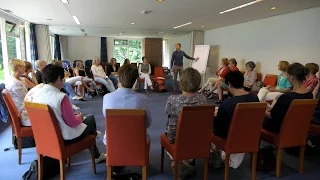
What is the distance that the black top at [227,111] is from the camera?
230 cm

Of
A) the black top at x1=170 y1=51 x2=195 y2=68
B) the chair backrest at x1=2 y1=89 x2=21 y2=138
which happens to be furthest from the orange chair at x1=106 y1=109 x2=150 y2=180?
the black top at x1=170 y1=51 x2=195 y2=68

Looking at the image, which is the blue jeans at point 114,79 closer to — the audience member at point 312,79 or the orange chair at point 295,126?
the audience member at point 312,79

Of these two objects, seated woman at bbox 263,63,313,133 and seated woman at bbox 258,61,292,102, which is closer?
seated woman at bbox 263,63,313,133

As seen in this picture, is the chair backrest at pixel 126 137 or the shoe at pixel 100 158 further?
the shoe at pixel 100 158

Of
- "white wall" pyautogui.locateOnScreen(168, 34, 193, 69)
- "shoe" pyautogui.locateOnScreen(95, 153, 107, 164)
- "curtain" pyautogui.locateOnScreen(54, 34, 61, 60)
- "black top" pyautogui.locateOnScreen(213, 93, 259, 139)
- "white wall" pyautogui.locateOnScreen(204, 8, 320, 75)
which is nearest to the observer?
"black top" pyautogui.locateOnScreen(213, 93, 259, 139)

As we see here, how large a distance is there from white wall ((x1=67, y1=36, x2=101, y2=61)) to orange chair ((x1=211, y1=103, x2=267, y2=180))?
1271 centimetres

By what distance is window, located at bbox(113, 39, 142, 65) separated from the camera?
1436 centimetres

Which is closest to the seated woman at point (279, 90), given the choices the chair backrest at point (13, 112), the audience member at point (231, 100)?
the audience member at point (231, 100)

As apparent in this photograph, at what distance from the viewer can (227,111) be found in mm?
2320

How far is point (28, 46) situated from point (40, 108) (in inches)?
266

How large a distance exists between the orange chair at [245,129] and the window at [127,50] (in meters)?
12.8

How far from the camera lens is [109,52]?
14102 millimetres

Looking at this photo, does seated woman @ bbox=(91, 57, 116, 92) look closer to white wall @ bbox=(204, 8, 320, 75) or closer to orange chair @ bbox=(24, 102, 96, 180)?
white wall @ bbox=(204, 8, 320, 75)

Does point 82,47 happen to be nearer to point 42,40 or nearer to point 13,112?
point 42,40
